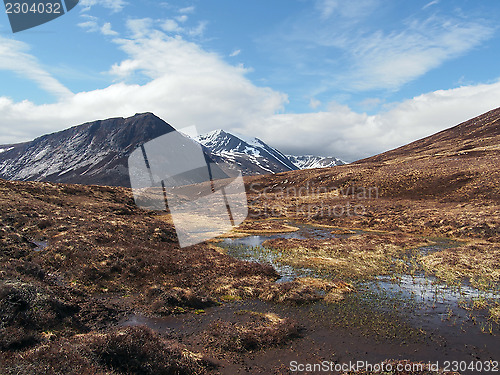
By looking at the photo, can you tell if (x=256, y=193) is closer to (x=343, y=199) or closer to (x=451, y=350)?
(x=343, y=199)

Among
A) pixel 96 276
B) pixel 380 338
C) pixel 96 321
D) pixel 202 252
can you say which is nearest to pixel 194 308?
pixel 96 321

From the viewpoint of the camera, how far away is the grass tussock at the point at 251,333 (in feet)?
45.1

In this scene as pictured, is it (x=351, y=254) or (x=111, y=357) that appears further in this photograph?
(x=351, y=254)

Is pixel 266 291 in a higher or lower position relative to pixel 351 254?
Result: higher

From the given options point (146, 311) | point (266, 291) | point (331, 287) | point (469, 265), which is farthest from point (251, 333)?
point (469, 265)

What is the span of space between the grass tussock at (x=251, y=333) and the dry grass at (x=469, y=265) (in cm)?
1655

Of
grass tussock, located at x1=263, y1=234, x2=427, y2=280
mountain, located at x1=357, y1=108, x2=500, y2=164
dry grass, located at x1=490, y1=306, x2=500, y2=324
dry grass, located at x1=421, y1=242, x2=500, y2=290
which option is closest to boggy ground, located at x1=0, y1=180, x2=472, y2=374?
grass tussock, located at x1=263, y1=234, x2=427, y2=280

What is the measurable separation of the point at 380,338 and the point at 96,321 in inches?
607

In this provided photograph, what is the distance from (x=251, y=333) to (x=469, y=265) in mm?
24117

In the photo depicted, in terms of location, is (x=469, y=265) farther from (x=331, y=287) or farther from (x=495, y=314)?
(x=331, y=287)

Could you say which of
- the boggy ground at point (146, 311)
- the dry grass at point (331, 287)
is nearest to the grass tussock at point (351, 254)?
the dry grass at point (331, 287)

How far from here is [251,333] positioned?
47.1ft

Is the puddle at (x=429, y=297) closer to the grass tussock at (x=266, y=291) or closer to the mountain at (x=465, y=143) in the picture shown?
the grass tussock at (x=266, y=291)

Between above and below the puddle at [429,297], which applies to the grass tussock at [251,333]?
above
